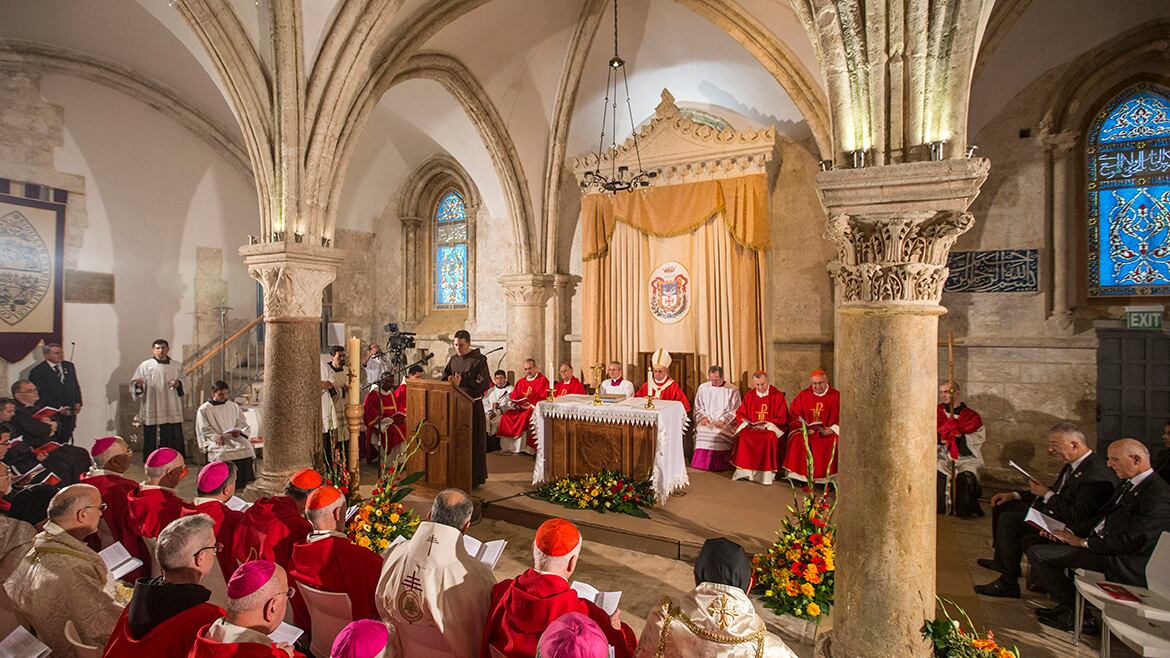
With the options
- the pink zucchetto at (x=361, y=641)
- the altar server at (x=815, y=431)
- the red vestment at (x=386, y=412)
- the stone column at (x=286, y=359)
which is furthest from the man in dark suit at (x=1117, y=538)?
the red vestment at (x=386, y=412)

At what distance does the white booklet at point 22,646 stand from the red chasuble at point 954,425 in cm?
739

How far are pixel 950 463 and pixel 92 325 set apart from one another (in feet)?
39.0

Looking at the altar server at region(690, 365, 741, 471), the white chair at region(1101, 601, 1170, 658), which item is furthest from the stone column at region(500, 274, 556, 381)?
the white chair at region(1101, 601, 1170, 658)

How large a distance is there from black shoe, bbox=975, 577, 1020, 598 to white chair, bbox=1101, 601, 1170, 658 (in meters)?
1.38

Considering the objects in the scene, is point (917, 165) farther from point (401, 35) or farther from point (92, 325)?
point (92, 325)

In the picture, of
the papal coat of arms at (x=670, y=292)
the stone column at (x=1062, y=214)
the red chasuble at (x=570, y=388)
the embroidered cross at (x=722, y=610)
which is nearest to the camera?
the embroidered cross at (x=722, y=610)

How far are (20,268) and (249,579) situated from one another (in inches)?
376

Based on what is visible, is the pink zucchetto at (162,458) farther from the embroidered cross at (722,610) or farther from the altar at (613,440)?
the altar at (613,440)

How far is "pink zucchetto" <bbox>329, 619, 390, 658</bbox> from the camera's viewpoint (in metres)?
1.72

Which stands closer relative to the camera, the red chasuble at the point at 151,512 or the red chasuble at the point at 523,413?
the red chasuble at the point at 151,512

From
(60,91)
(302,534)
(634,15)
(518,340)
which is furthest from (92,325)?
(634,15)

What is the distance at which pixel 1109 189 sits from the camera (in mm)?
7176

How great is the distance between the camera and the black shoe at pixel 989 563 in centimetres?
505

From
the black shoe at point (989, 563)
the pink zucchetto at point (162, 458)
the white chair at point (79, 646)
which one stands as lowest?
the black shoe at point (989, 563)
